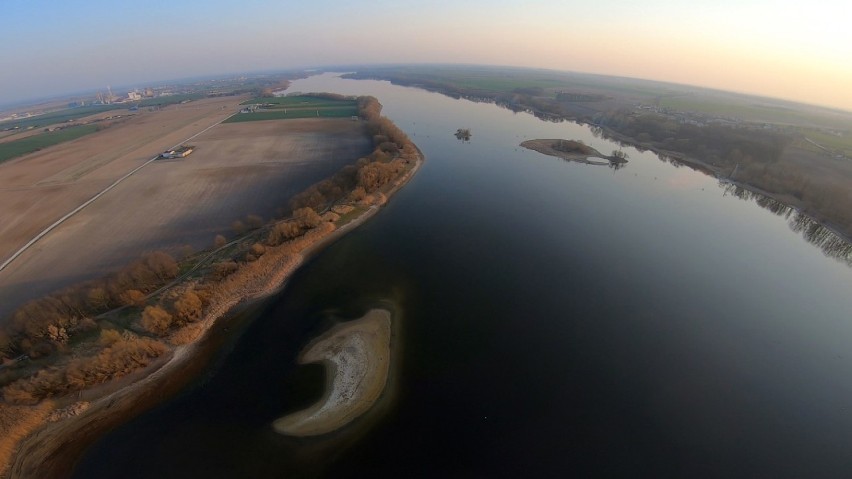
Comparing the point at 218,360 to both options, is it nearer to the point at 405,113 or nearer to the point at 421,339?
the point at 421,339

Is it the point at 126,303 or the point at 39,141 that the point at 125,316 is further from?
the point at 39,141

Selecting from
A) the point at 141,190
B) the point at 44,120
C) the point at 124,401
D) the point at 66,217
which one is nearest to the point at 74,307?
the point at 124,401

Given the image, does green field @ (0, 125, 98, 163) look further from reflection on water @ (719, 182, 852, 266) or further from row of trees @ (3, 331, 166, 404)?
reflection on water @ (719, 182, 852, 266)

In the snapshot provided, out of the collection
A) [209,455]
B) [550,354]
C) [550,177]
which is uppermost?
[550,177]

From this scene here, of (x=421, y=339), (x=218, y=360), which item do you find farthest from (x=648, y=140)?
(x=218, y=360)

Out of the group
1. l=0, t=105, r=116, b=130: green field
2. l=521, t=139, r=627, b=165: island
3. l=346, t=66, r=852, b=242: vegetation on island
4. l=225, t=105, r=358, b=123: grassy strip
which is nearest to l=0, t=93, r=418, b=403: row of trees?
l=521, t=139, r=627, b=165: island

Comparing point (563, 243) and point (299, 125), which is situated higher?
point (299, 125)
